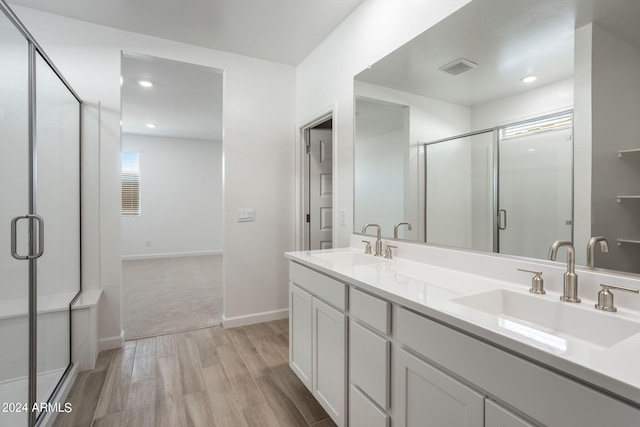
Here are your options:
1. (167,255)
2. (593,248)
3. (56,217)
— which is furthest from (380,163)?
(167,255)

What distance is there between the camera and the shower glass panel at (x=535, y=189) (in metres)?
1.12

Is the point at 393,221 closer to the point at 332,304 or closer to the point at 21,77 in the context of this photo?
the point at 332,304

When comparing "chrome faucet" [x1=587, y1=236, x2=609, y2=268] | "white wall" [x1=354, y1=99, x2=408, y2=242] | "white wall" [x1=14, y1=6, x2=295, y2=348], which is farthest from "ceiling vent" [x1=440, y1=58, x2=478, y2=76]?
"white wall" [x1=14, y1=6, x2=295, y2=348]

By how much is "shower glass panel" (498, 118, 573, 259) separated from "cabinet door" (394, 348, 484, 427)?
653mm

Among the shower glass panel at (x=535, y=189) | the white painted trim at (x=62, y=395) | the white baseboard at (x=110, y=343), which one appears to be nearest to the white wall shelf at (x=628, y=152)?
the shower glass panel at (x=535, y=189)

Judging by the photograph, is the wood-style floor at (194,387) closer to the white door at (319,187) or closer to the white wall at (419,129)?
the white door at (319,187)

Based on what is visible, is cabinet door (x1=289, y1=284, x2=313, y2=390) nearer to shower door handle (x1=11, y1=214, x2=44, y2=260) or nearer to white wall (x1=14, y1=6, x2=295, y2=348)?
white wall (x1=14, y1=6, x2=295, y2=348)

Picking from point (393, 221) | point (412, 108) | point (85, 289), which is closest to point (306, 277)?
point (393, 221)

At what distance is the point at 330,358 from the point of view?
5.00 ft

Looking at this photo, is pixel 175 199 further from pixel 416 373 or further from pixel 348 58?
pixel 416 373

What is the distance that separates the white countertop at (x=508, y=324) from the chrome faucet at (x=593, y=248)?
134 millimetres

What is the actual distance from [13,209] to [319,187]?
2412mm

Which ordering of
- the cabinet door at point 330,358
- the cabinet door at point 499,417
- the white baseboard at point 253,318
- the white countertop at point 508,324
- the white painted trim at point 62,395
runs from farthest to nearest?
the white baseboard at point 253,318 < the white painted trim at point 62,395 < the cabinet door at point 330,358 < the cabinet door at point 499,417 < the white countertop at point 508,324

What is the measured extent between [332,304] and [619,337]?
3.42ft
